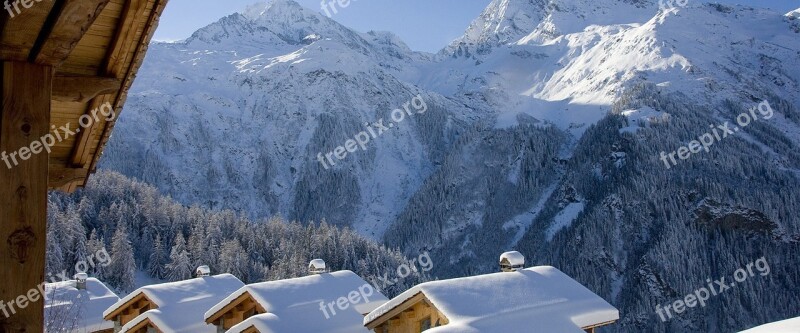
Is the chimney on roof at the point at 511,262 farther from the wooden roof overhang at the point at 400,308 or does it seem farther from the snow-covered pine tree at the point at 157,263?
the snow-covered pine tree at the point at 157,263

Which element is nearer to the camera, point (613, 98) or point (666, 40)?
point (613, 98)

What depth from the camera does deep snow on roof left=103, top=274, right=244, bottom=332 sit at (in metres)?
17.9

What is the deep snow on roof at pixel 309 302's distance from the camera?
15987 millimetres

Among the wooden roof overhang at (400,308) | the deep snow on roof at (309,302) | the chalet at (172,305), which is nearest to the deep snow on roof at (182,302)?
the chalet at (172,305)

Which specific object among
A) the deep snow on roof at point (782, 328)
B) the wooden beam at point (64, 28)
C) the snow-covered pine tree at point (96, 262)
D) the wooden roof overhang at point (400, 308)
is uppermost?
the wooden beam at point (64, 28)

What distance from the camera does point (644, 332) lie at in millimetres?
84938

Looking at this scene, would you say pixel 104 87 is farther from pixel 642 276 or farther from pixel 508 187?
pixel 508 187

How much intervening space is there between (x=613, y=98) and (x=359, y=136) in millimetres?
66311

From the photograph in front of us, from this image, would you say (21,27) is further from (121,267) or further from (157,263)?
(157,263)

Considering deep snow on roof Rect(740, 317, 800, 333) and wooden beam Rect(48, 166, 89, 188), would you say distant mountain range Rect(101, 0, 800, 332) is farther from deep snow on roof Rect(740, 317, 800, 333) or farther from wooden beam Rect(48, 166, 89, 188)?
deep snow on roof Rect(740, 317, 800, 333)

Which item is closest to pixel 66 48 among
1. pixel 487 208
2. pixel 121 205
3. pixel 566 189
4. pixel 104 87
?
pixel 104 87

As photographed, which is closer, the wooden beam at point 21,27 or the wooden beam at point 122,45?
the wooden beam at point 21,27

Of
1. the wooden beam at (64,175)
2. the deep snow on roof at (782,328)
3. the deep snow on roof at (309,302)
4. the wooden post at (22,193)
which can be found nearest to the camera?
the deep snow on roof at (782,328)

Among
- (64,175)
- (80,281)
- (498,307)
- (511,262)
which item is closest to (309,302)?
(511,262)
